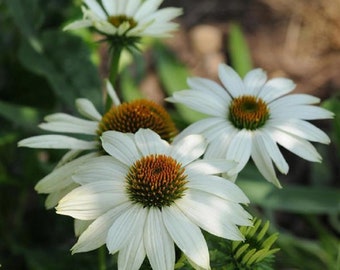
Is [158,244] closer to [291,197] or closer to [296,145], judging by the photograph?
[296,145]

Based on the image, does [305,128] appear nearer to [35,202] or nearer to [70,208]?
[70,208]

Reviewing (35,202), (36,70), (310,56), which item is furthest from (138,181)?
(310,56)

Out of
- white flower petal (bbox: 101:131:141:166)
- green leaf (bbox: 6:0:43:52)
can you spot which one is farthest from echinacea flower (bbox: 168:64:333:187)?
green leaf (bbox: 6:0:43:52)

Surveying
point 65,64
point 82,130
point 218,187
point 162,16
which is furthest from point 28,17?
point 218,187

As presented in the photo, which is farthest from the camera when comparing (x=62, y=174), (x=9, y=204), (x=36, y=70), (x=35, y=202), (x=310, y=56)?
(x=310, y=56)

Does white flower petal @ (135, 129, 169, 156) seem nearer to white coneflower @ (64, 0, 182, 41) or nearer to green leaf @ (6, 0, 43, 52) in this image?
white coneflower @ (64, 0, 182, 41)

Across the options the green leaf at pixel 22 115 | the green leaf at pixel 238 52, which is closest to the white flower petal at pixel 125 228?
the green leaf at pixel 22 115
